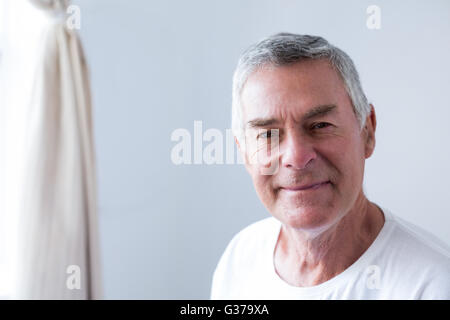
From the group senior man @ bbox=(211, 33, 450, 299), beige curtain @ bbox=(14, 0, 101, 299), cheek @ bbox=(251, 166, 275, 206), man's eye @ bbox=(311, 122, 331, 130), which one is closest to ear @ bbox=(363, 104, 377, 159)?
senior man @ bbox=(211, 33, 450, 299)

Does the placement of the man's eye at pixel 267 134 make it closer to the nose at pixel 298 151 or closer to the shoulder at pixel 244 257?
the nose at pixel 298 151

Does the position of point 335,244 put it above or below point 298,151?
below

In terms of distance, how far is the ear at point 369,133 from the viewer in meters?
0.82

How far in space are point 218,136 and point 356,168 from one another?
17.0 inches

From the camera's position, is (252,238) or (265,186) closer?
(265,186)

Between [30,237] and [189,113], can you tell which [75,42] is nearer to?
[189,113]

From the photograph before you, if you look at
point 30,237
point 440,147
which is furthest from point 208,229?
point 440,147

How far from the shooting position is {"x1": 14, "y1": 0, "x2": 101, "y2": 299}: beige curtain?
3.78 feet

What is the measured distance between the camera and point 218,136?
1.11 metres

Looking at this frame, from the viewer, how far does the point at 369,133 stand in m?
0.83

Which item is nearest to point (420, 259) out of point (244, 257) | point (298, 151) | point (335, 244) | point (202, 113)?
point (335, 244)

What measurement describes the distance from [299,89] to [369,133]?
0.66 feet

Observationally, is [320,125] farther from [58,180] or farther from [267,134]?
[58,180]

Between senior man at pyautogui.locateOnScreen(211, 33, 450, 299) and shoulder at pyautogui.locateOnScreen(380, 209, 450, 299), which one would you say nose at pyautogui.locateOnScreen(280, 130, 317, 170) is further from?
shoulder at pyautogui.locateOnScreen(380, 209, 450, 299)
